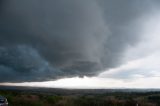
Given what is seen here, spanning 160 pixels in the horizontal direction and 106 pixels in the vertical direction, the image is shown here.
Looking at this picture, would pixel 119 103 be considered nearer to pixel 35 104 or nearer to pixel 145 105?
pixel 145 105

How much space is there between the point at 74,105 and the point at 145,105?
27.4 ft

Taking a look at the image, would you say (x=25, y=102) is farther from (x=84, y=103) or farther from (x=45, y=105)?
(x=84, y=103)

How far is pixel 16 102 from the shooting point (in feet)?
119

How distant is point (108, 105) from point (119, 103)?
4.51 ft

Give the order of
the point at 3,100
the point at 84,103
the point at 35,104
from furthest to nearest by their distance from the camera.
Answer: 1. the point at 84,103
2. the point at 35,104
3. the point at 3,100

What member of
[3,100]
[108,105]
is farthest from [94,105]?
[3,100]

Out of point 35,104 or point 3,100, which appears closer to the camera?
point 3,100

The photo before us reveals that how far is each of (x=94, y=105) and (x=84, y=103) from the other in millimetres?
2509

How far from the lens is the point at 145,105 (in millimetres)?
35000

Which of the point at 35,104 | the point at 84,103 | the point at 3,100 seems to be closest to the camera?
the point at 3,100

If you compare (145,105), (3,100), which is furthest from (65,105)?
(3,100)

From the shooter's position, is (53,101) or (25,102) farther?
(53,101)

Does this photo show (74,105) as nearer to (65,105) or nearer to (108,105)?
(65,105)

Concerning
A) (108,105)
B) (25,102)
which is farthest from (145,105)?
(25,102)
